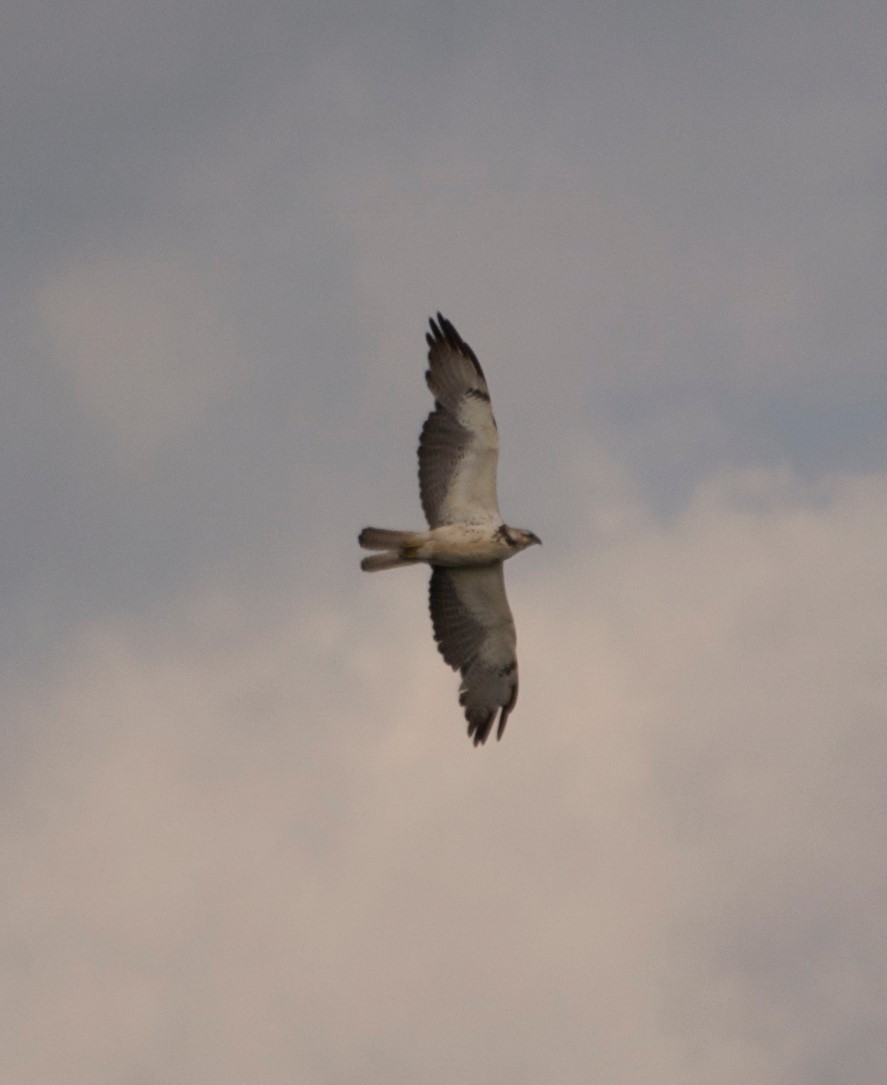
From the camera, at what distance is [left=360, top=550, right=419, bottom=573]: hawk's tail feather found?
111 feet

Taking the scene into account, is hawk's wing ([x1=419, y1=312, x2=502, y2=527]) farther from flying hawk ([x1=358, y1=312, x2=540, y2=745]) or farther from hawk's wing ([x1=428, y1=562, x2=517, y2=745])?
hawk's wing ([x1=428, y1=562, x2=517, y2=745])

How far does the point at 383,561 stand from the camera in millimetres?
33969

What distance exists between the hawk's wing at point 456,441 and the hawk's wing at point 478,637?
1035 millimetres

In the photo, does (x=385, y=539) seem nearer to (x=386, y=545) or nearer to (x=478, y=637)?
(x=386, y=545)

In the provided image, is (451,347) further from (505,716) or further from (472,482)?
(505,716)

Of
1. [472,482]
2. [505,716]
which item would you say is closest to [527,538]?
[472,482]

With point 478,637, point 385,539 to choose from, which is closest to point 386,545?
point 385,539

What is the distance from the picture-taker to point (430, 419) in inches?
1352

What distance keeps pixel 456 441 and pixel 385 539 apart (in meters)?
1.91

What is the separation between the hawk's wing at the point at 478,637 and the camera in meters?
35.0

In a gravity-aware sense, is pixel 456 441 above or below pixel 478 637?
above

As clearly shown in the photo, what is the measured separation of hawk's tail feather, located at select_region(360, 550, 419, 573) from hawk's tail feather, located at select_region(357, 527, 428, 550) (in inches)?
4.4

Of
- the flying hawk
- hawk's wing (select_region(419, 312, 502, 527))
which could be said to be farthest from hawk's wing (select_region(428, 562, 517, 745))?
hawk's wing (select_region(419, 312, 502, 527))

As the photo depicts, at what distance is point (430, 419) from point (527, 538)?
2400 mm
